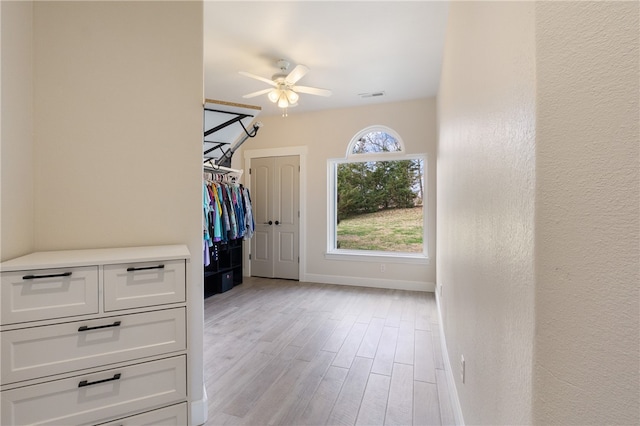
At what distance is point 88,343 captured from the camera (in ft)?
4.18

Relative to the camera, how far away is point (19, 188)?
1398 mm

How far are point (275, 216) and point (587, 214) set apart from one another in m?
4.80

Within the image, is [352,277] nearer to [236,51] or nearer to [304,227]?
[304,227]

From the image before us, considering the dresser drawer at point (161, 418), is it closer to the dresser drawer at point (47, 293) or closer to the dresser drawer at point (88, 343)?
the dresser drawer at point (88, 343)

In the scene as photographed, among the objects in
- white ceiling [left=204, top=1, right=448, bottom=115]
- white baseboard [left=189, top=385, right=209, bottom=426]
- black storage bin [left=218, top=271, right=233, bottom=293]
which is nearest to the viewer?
white baseboard [left=189, top=385, right=209, bottom=426]

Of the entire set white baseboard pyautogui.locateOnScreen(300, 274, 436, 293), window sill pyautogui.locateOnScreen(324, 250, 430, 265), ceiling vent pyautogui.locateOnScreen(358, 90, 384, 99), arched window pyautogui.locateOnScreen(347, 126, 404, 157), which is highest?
ceiling vent pyautogui.locateOnScreen(358, 90, 384, 99)

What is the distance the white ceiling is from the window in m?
0.92

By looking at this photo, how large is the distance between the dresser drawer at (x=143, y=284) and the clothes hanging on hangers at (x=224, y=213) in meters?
1.69

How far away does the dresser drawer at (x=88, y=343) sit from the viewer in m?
1.17

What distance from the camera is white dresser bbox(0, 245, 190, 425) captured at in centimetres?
117

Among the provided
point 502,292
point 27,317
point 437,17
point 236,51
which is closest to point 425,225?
point 437,17

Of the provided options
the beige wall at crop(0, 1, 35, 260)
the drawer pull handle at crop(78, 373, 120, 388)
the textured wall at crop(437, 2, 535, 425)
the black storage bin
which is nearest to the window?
the black storage bin

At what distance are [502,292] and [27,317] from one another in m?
1.79

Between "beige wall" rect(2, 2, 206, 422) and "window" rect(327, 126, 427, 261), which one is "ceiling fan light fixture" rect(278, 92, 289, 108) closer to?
"beige wall" rect(2, 2, 206, 422)
